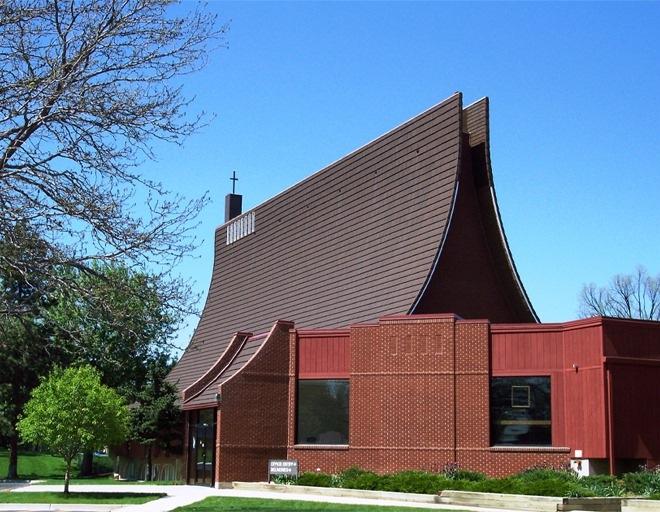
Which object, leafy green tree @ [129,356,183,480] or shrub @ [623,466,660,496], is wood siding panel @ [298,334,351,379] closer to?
leafy green tree @ [129,356,183,480]

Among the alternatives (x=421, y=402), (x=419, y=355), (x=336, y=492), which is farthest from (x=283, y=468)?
(x=419, y=355)

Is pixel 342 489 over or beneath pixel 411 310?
beneath

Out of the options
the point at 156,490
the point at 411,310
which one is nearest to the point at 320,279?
the point at 411,310

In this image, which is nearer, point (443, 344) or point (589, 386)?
point (589, 386)

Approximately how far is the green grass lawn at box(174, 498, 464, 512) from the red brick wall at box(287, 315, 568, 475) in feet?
19.9

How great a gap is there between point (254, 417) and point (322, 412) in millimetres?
2401

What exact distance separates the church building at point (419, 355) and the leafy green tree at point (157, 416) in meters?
2.88

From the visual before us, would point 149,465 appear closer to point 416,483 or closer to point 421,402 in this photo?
point 421,402

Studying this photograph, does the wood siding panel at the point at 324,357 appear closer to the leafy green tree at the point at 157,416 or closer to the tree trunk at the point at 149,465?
the leafy green tree at the point at 157,416

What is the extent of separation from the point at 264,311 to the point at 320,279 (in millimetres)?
5388

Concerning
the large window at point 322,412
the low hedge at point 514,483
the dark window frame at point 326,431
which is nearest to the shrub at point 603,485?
the low hedge at point 514,483

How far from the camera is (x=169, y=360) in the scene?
55.9m

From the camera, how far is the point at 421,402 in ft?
98.5

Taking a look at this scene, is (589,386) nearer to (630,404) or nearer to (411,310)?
(630,404)
